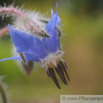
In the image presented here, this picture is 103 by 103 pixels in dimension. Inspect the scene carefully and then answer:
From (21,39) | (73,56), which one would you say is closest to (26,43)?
(21,39)

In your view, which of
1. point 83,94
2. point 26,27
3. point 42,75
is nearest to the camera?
point 26,27

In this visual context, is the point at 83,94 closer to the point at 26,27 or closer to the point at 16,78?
the point at 16,78

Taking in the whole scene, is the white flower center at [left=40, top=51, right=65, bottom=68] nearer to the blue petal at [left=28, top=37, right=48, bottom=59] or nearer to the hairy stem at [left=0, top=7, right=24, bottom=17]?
the blue petal at [left=28, top=37, right=48, bottom=59]

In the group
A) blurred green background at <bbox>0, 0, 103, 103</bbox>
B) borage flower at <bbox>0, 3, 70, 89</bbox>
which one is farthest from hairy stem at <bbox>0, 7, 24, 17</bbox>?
blurred green background at <bbox>0, 0, 103, 103</bbox>

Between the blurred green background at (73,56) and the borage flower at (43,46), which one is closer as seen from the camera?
the borage flower at (43,46)

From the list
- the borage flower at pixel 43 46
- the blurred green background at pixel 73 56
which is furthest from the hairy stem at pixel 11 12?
the blurred green background at pixel 73 56

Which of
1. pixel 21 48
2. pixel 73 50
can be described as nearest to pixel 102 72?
pixel 73 50

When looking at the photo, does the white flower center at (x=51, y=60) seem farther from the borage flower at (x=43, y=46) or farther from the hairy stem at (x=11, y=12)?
the hairy stem at (x=11, y=12)
